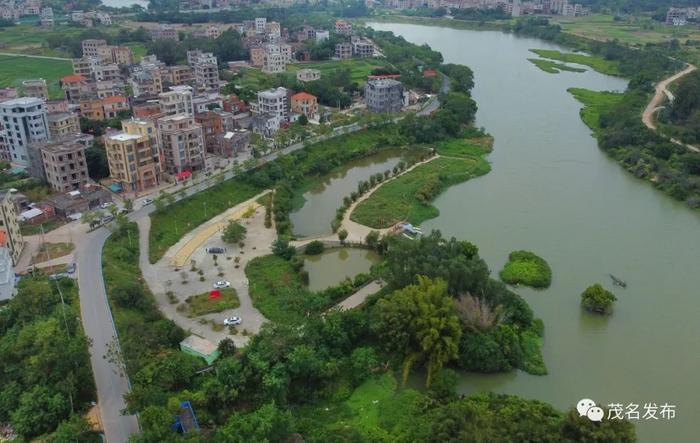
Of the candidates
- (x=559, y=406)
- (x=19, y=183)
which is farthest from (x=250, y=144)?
(x=559, y=406)

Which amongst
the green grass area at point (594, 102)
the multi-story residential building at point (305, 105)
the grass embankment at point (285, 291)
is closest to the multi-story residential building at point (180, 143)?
the grass embankment at point (285, 291)

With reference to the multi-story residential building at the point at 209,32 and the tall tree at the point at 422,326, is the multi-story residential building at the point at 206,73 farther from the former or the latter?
the tall tree at the point at 422,326

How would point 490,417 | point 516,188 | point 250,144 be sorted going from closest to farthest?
point 490,417, point 516,188, point 250,144

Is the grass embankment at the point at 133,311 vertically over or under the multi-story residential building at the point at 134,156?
under

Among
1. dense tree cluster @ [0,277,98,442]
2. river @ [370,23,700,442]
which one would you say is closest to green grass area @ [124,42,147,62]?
river @ [370,23,700,442]

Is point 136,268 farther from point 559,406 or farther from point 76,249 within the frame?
point 559,406

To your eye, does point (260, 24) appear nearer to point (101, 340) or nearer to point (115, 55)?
point (115, 55)

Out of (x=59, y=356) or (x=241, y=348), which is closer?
(x=59, y=356)
